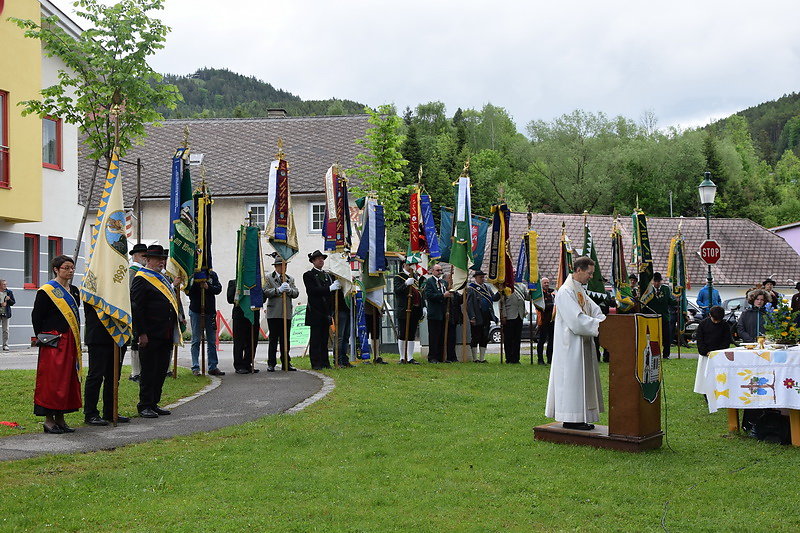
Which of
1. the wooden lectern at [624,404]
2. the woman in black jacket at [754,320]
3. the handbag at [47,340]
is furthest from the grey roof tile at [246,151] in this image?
the wooden lectern at [624,404]

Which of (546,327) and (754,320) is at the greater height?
(754,320)

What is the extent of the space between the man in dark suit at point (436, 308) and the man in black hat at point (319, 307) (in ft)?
8.78

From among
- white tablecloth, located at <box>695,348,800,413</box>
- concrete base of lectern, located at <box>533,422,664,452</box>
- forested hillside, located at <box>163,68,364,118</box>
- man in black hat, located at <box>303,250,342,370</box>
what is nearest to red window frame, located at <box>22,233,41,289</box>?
man in black hat, located at <box>303,250,342,370</box>

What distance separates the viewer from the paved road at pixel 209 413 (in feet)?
28.9

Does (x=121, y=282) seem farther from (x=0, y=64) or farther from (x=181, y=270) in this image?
(x=0, y=64)

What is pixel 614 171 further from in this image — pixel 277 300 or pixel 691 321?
pixel 277 300

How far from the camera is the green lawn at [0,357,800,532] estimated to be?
613 cm

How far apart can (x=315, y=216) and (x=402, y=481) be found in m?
31.2

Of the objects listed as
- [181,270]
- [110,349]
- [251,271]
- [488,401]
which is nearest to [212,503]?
[110,349]

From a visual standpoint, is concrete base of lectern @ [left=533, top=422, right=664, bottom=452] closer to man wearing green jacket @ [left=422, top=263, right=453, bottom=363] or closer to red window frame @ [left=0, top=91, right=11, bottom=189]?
man wearing green jacket @ [left=422, top=263, right=453, bottom=363]

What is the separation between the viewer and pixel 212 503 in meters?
6.48

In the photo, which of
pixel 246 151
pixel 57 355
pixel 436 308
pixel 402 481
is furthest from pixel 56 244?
pixel 402 481

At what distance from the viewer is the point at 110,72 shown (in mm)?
15164

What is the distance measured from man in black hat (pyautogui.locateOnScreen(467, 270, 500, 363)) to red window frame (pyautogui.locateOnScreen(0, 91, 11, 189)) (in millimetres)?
13349
